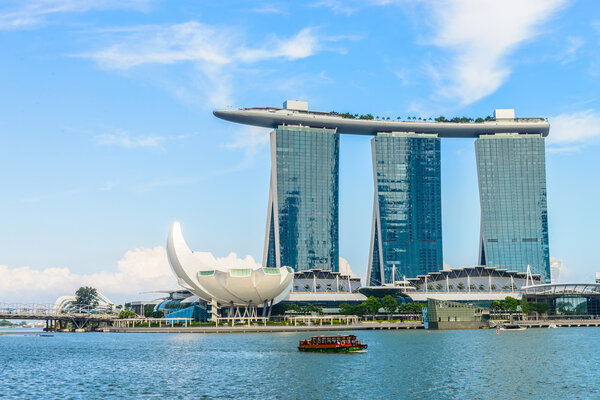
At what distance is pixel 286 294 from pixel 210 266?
23.4 metres

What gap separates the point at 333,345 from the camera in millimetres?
93875

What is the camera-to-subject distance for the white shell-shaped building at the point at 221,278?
177875 mm

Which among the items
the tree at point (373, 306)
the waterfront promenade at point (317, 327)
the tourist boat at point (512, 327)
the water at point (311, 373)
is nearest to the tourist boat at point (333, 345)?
the water at point (311, 373)

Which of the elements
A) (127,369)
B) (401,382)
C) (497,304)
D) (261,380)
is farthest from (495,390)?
(497,304)

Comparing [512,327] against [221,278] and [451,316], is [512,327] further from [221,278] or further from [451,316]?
[221,278]

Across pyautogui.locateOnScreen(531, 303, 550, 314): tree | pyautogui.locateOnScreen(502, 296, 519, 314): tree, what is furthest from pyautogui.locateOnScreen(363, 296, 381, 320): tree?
pyautogui.locateOnScreen(531, 303, 550, 314): tree

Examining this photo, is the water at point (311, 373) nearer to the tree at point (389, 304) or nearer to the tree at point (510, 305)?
the tree at point (510, 305)

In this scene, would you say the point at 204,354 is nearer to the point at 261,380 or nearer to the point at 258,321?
the point at 261,380

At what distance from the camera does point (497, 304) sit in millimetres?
196000

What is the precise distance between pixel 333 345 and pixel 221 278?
87257 millimetres

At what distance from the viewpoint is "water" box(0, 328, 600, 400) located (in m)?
58.5

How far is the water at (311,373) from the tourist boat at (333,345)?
2.12 m

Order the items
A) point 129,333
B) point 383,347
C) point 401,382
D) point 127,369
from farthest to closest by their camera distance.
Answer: point 129,333, point 383,347, point 127,369, point 401,382

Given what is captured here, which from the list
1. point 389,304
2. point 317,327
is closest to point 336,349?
point 317,327
